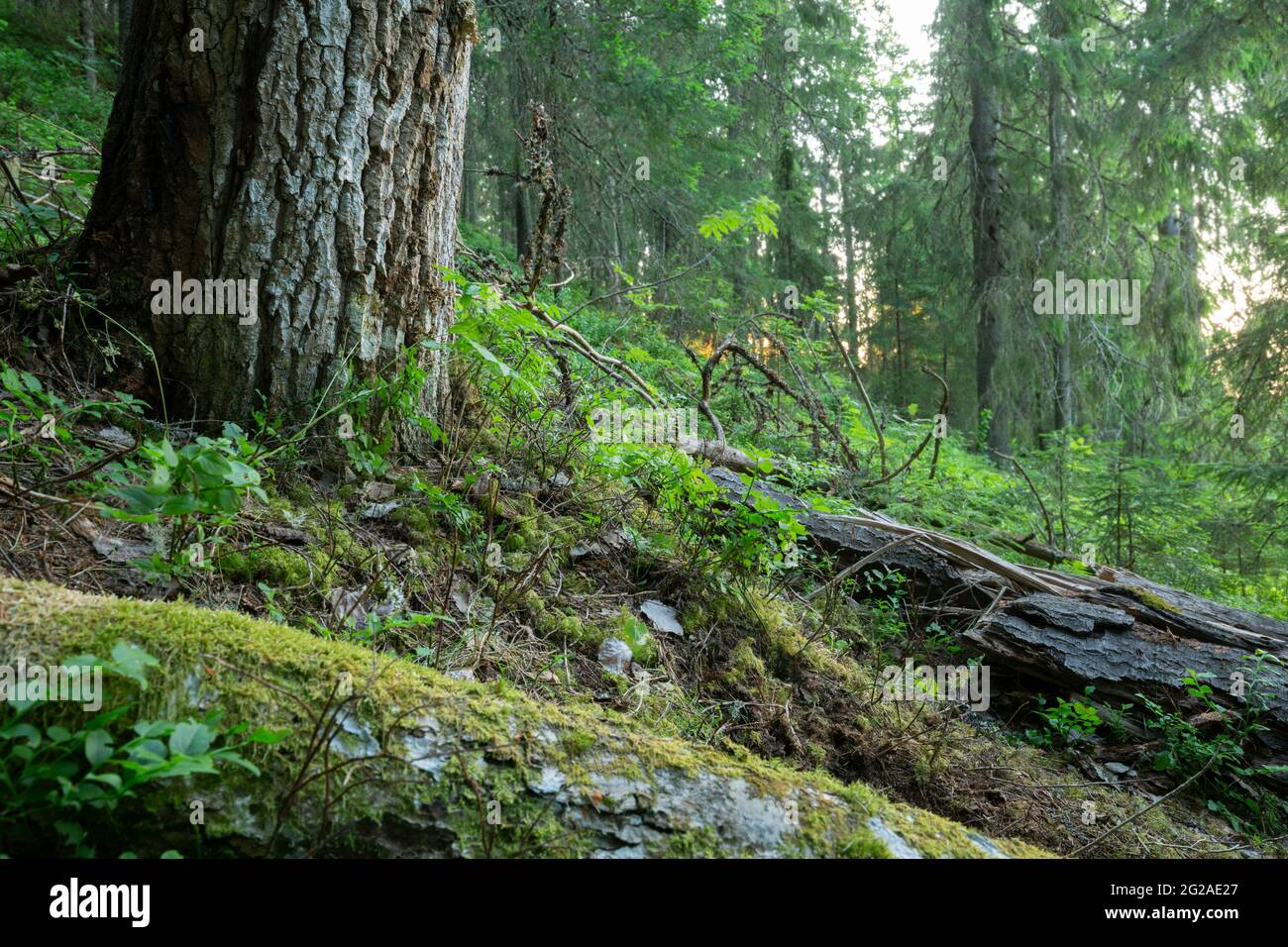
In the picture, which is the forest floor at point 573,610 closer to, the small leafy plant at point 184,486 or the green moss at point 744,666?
the green moss at point 744,666

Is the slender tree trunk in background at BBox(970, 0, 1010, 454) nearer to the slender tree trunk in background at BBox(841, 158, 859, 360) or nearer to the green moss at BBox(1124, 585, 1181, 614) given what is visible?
the slender tree trunk in background at BBox(841, 158, 859, 360)

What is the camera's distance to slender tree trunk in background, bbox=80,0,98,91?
1079cm

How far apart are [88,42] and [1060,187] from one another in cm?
1599

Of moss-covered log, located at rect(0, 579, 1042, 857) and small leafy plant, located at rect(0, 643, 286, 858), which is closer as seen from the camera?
small leafy plant, located at rect(0, 643, 286, 858)

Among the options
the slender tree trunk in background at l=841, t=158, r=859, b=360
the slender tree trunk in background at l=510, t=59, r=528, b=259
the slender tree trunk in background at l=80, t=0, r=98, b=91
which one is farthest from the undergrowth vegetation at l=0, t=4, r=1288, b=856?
the slender tree trunk in background at l=841, t=158, r=859, b=360

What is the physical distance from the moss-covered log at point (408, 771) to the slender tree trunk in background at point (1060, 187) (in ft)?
40.0

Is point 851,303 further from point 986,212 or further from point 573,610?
point 573,610

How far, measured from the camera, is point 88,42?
39.2 ft

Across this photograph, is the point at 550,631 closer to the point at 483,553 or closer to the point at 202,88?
the point at 483,553

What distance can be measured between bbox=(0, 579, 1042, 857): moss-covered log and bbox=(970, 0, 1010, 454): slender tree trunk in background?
12182 millimetres

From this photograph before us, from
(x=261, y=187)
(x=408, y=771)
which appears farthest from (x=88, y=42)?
(x=408, y=771)

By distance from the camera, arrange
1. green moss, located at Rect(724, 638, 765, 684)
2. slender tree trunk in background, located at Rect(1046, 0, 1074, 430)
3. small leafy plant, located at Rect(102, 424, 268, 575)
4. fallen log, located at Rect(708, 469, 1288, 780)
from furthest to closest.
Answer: slender tree trunk in background, located at Rect(1046, 0, 1074, 430) < fallen log, located at Rect(708, 469, 1288, 780) < green moss, located at Rect(724, 638, 765, 684) < small leafy plant, located at Rect(102, 424, 268, 575)

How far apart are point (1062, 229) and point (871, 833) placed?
42.2 feet
